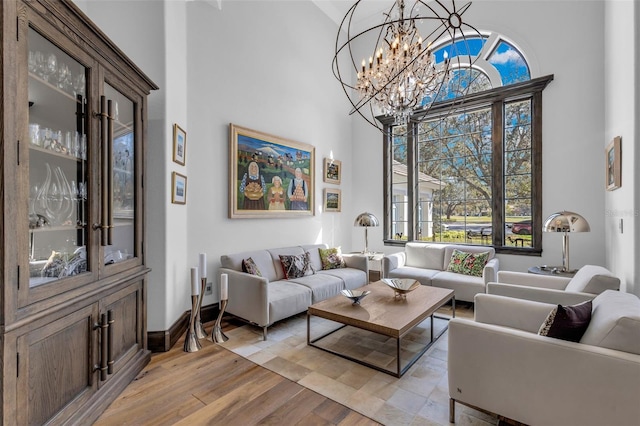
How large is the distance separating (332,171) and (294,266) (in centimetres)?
222

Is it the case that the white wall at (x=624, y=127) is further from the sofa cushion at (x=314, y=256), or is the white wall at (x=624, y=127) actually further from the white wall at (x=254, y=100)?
the white wall at (x=254, y=100)

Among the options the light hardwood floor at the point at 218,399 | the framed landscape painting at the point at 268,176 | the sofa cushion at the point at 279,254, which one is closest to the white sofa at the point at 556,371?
the light hardwood floor at the point at 218,399

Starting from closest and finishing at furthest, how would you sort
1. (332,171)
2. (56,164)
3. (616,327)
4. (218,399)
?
(616,327) → (56,164) → (218,399) → (332,171)

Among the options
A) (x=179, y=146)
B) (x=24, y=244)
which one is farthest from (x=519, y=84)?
(x=24, y=244)

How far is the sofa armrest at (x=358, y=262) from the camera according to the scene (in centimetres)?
453

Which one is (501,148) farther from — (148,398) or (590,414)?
(148,398)

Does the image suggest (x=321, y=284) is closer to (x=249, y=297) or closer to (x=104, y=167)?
(x=249, y=297)

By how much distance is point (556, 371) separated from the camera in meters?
1.47

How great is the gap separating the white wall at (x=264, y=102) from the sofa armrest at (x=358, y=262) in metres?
0.81

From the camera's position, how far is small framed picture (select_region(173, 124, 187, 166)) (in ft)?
9.71

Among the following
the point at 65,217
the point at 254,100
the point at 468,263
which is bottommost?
the point at 468,263

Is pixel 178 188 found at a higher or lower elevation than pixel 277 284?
higher

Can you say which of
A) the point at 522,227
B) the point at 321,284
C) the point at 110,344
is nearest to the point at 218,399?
the point at 110,344

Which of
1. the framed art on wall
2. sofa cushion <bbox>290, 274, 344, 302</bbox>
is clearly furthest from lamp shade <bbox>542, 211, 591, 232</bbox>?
sofa cushion <bbox>290, 274, 344, 302</bbox>
